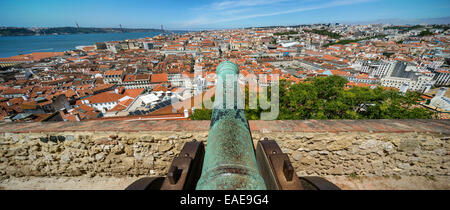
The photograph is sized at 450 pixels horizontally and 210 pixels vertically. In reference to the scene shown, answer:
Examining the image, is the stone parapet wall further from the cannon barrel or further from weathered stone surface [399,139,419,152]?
the cannon barrel

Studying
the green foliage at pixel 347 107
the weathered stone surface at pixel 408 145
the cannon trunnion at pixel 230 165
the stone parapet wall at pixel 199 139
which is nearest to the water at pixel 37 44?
the stone parapet wall at pixel 199 139

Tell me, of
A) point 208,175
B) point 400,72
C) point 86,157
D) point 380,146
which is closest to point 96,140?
point 86,157

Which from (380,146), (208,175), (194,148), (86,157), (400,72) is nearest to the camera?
(208,175)

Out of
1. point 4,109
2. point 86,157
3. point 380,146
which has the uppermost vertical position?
point 380,146

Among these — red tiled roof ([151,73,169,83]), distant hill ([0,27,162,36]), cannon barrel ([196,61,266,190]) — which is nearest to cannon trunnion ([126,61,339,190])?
cannon barrel ([196,61,266,190])

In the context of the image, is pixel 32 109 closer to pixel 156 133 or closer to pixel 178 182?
pixel 156 133

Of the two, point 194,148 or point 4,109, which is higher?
point 194,148

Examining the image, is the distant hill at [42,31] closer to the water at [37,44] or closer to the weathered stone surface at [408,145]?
the water at [37,44]
